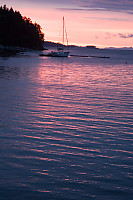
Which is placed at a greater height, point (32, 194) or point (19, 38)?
point (19, 38)

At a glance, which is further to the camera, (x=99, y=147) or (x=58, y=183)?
(x=99, y=147)

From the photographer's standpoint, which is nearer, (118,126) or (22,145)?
(22,145)

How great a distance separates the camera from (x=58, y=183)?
404 inches

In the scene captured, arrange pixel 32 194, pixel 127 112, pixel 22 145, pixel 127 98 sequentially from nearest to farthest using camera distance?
1. pixel 32 194
2. pixel 22 145
3. pixel 127 112
4. pixel 127 98

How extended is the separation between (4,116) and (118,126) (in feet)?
23.9

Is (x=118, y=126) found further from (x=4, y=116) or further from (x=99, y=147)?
(x=4, y=116)

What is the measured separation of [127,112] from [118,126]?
472cm

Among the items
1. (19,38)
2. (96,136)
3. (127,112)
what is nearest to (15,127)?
(96,136)

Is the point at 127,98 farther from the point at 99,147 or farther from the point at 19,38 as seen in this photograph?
the point at 19,38

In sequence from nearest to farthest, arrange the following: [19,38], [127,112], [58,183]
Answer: [58,183]
[127,112]
[19,38]

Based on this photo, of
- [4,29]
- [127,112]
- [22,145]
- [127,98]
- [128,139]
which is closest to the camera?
[22,145]

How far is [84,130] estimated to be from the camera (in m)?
17.3

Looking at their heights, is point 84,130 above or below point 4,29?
below

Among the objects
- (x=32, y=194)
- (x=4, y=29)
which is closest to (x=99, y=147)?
(x=32, y=194)
